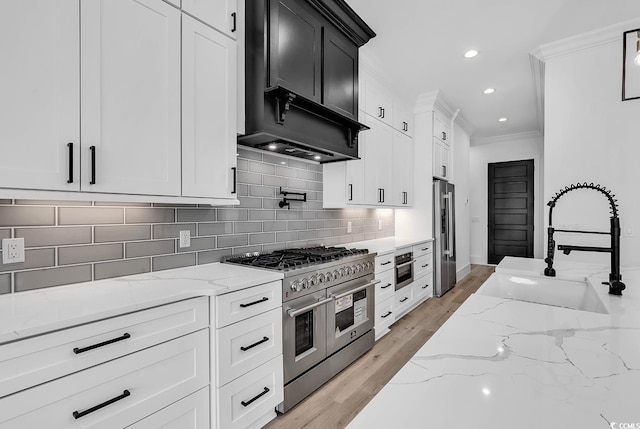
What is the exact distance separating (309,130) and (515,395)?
2.19 meters

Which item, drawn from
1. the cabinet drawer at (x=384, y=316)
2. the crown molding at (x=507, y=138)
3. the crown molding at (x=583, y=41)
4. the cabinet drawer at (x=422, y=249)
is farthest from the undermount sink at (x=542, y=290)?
the crown molding at (x=507, y=138)

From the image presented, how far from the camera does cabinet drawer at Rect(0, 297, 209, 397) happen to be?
3.37ft

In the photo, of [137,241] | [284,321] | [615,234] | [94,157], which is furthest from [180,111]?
[615,234]

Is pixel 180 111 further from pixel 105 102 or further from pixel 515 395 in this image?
pixel 515 395

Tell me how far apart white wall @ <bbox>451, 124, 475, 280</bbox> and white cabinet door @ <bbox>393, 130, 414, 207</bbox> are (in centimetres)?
137

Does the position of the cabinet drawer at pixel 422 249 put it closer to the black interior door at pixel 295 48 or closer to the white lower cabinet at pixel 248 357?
the black interior door at pixel 295 48

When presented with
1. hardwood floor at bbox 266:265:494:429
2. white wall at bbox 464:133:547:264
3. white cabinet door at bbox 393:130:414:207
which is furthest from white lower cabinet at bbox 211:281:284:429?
white wall at bbox 464:133:547:264

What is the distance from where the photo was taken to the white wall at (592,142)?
2852 millimetres

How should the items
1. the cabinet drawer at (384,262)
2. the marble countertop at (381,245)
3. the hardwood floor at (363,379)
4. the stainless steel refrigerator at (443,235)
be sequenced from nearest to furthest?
1. the hardwood floor at (363,379)
2. the cabinet drawer at (384,262)
3. the marble countertop at (381,245)
4. the stainless steel refrigerator at (443,235)

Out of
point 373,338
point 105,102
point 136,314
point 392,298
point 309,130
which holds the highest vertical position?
point 309,130

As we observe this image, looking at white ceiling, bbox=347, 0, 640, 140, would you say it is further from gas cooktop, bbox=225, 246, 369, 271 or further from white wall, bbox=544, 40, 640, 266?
gas cooktop, bbox=225, 246, 369, 271

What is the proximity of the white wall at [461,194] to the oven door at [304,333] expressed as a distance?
165 inches

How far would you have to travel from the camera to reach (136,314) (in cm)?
131

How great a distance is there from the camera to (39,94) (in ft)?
4.13
